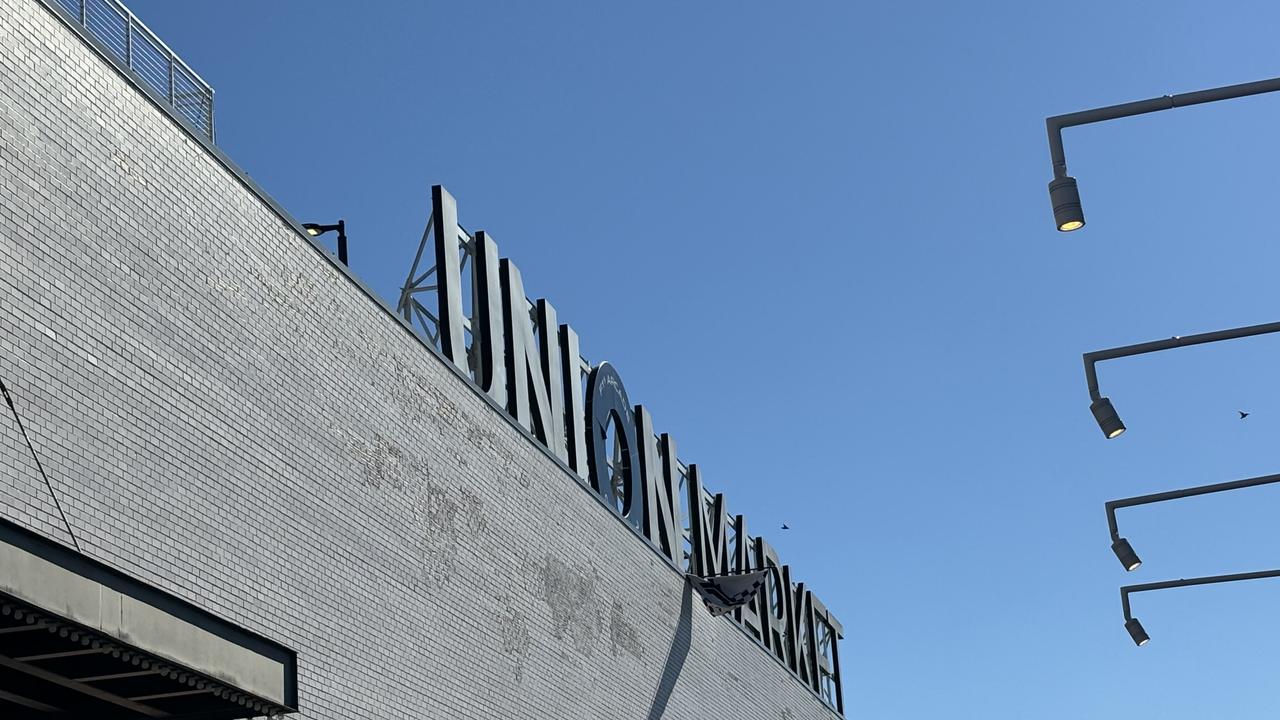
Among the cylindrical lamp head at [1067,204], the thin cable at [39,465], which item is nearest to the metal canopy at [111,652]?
the thin cable at [39,465]

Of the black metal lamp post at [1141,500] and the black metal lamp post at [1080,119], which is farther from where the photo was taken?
the black metal lamp post at [1141,500]

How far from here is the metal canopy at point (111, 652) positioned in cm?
1070

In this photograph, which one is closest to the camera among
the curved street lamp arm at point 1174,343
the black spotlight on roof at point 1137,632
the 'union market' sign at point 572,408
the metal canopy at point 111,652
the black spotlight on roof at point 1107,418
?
the metal canopy at point 111,652

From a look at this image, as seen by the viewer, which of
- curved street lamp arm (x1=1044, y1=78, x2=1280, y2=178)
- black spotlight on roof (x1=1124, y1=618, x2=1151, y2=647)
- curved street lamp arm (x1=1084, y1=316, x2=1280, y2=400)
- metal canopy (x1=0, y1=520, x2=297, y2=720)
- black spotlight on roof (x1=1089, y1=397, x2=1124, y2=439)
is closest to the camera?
metal canopy (x1=0, y1=520, x2=297, y2=720)

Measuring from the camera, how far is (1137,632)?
28.8m

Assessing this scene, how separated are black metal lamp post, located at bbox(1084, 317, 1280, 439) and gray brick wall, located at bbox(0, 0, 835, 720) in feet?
25.0

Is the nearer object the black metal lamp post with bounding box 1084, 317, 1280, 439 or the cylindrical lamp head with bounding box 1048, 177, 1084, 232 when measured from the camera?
the cylindrical lamp head with bounding box 1048, 177, 1084, 232

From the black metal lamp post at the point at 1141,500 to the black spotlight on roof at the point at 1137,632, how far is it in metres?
3.01

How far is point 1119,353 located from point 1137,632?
12622mm

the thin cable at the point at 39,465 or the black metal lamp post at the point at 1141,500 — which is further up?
Answer: the black metal lamp post at the point at 1141,500

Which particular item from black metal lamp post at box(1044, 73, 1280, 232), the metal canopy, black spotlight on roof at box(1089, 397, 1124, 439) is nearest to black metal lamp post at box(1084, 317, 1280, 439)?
black spotlight on roof at box(1089, 397, 1124, 439)

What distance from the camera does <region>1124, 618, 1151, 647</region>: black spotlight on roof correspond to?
28.6m

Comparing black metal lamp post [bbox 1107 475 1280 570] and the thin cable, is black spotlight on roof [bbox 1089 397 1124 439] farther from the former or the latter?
the thin cable

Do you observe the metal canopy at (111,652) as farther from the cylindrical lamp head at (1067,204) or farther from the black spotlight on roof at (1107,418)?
the black spotlight on roof at (1107,418)
